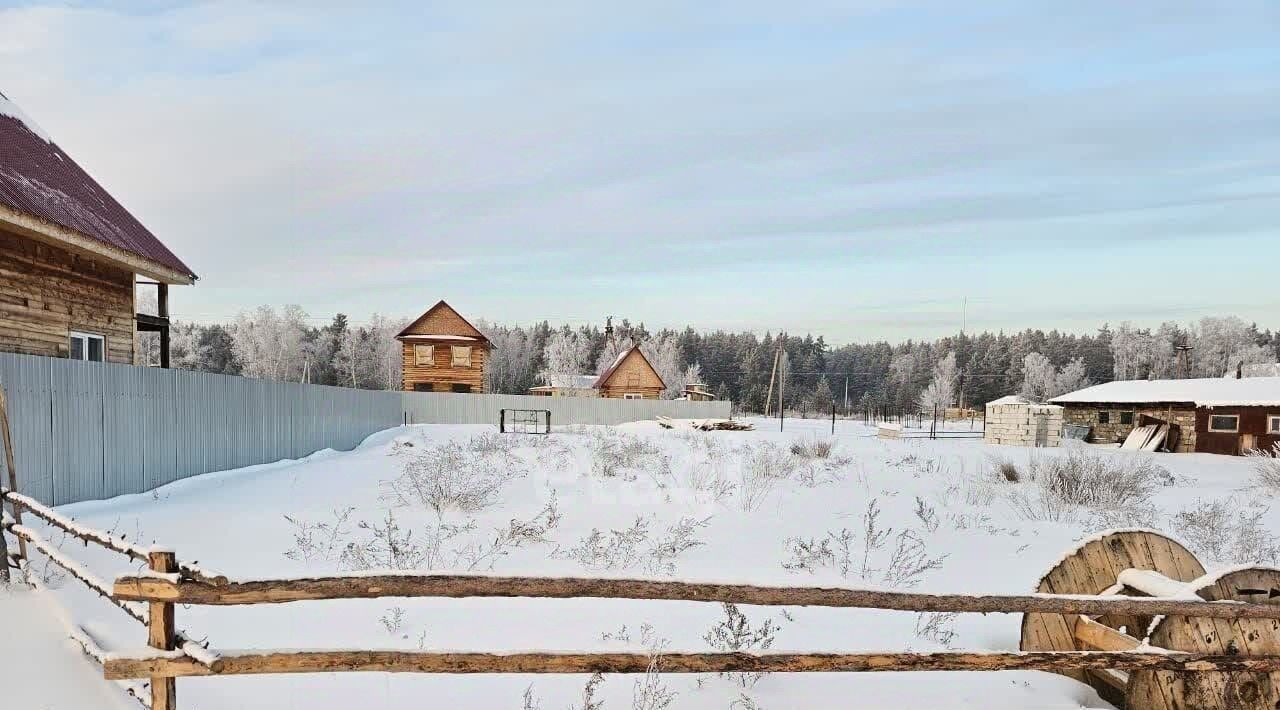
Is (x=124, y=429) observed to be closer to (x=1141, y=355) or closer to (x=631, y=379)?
(x=631, y=379)

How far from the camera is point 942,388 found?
87.5m

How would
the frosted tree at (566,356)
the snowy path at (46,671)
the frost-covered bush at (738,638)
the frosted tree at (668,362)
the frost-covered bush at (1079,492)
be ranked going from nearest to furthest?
1. the snowy path at (46,671)
2. the frost-covered bush at (738,638)
3. the frost-covered bush at (1079,492)
4. the frosted tree at (668,362)
5. the frosted tree at (566,356)

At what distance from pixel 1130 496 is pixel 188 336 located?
306 feet

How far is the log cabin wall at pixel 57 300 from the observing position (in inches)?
461

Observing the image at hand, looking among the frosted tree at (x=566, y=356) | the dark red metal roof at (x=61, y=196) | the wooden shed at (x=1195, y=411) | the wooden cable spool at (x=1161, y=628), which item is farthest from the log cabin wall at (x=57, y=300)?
the frosted tree at (x=566, y=356)

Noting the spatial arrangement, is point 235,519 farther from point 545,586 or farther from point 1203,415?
point 1203,415

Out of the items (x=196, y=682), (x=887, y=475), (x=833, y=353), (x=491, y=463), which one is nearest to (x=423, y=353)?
(x=491, y=463)

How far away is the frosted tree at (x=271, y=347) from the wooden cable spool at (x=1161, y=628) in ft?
262

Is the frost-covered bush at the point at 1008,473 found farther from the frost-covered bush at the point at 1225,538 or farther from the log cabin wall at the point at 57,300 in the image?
the log cabin wall at the point at 57,300

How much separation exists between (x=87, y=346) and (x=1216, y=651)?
1688cm

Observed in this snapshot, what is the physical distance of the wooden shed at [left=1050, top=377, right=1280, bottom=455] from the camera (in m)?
29.0

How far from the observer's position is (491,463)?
1589cm

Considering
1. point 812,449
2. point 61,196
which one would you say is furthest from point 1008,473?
point 61,196

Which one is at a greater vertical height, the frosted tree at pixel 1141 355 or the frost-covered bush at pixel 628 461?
the frosted tree at pixel 1141 355
